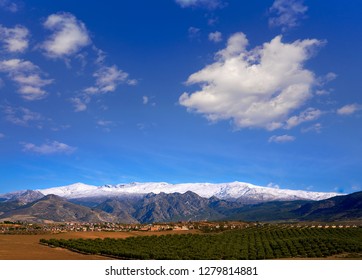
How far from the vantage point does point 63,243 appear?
9062cm

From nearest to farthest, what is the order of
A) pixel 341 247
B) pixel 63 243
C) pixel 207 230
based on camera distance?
pixel 341 247 → pixel 63 243 → pixel 207 230

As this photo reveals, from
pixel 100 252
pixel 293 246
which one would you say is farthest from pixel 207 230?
pixel 100 252

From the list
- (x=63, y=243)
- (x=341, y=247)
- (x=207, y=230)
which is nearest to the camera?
(x=341, y=247)

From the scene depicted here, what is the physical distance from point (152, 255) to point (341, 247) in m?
42.5

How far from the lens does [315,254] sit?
71938 millimetres

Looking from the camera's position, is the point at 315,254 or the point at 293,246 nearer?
the point at 315,254
